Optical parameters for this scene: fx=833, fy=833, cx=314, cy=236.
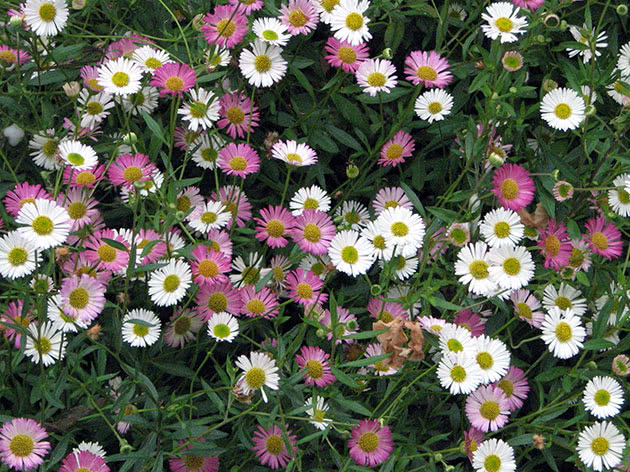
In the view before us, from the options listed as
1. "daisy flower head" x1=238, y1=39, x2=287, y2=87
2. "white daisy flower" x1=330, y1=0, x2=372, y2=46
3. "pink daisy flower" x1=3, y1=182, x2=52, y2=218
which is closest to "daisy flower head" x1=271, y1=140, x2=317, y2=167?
"daisy flower head" x1=238, y1=39, x2=287, y2=87

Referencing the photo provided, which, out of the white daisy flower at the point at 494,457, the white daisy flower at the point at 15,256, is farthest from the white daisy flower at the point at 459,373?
the white daisy flower at the point at 15,256

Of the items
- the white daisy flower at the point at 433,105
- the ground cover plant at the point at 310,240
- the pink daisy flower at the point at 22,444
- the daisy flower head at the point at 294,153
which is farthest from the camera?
the white daisy flower at the point at 433,105

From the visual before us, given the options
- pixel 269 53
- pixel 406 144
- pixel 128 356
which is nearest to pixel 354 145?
pixel 406 144

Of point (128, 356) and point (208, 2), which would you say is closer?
point (128, 356)

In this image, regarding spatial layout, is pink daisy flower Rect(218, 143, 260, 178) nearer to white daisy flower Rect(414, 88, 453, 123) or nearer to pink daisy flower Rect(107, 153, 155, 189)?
pink daisy flower Rect(107, 153, 155, 189)

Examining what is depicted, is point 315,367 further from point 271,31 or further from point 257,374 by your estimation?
point 271,31

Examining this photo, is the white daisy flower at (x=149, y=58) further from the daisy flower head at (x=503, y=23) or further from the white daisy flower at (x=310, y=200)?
the daisy flower head at (x=503, y=23)

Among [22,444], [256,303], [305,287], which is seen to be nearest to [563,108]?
[305,287]

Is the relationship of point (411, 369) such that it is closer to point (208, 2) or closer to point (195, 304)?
point (195, 304)
